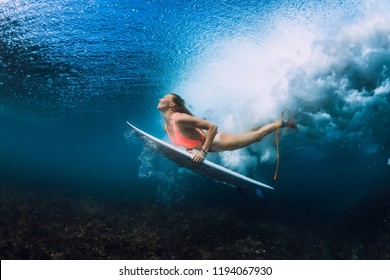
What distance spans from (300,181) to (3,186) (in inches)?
3586

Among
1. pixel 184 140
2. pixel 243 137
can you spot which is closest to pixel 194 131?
pixel 184 140

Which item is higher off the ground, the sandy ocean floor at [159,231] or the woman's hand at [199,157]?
the sandy ocean floor at [159,231]

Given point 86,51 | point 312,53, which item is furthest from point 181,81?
point 312,53

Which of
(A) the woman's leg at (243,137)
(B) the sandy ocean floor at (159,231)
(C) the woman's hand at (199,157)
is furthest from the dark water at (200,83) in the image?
(C) the woman's hand at (199,157)

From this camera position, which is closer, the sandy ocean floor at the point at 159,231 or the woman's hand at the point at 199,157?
the woman's hand at the point at 199,157

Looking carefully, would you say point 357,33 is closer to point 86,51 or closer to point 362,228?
point 86,51

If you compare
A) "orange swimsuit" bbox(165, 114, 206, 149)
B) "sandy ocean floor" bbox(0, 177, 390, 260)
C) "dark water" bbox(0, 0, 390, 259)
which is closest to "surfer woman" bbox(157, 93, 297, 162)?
"orange swimsuit" bbox(165, 114, 206, 149)

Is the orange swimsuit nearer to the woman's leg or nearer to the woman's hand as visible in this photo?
the woman's leg

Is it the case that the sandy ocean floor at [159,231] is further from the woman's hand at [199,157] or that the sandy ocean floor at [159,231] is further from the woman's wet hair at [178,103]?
the woman's wet hair at [178,103]

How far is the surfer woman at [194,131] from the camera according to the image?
4.41 meters

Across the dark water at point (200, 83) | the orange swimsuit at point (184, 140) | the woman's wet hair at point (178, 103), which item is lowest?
the orange swimsuit at point (184, 140)

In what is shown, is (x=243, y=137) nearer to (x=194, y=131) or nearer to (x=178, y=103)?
(x=194, y=131)

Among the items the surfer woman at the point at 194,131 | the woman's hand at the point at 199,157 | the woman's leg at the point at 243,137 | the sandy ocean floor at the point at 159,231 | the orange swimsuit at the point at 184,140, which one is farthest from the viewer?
the sandy ocean floor at the point at 159,231

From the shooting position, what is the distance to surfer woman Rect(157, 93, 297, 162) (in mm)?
4410
